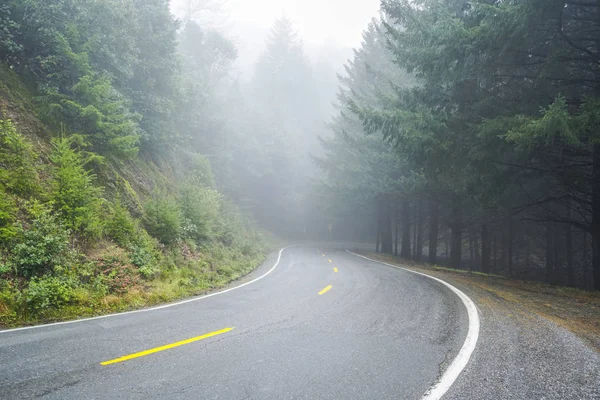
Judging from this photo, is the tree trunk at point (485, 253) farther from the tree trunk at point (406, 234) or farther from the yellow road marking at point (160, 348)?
the yellow road marking at point (160, 348)

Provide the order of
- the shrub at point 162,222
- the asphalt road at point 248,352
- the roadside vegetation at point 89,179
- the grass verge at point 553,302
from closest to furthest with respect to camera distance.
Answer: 1. the asphalt road at point 248,352
2. the grass verge at point 553,302
3. the roadside vegetation at point 89,179
4. the shrub at point 162,222

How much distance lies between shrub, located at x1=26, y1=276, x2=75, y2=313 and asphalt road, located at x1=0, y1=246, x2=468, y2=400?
117 centimetres

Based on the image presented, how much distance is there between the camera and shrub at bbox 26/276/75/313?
20.4ft

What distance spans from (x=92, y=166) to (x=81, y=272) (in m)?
5.35

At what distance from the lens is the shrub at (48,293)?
6203 mm

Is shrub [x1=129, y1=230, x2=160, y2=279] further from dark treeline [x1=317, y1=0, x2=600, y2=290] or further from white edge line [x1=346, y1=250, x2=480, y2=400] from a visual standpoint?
dark treeline [x1=317, y1=0, x2=600, y2=290]

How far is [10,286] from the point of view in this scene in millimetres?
6262

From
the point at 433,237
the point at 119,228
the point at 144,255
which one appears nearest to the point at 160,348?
the point at 144,255

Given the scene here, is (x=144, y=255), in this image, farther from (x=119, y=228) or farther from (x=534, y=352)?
(x=534, y=352)

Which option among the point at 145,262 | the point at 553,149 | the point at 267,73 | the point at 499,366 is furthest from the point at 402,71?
the point at 267,73

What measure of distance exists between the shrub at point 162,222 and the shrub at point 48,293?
472 cm

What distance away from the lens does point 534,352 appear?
4.17 metres

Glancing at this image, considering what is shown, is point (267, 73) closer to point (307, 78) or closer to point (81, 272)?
point (307, 78)

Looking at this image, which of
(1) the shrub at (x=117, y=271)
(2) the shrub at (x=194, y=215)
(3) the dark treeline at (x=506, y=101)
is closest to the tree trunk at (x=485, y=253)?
(3) the dark treeline at (x=506, y=101)
